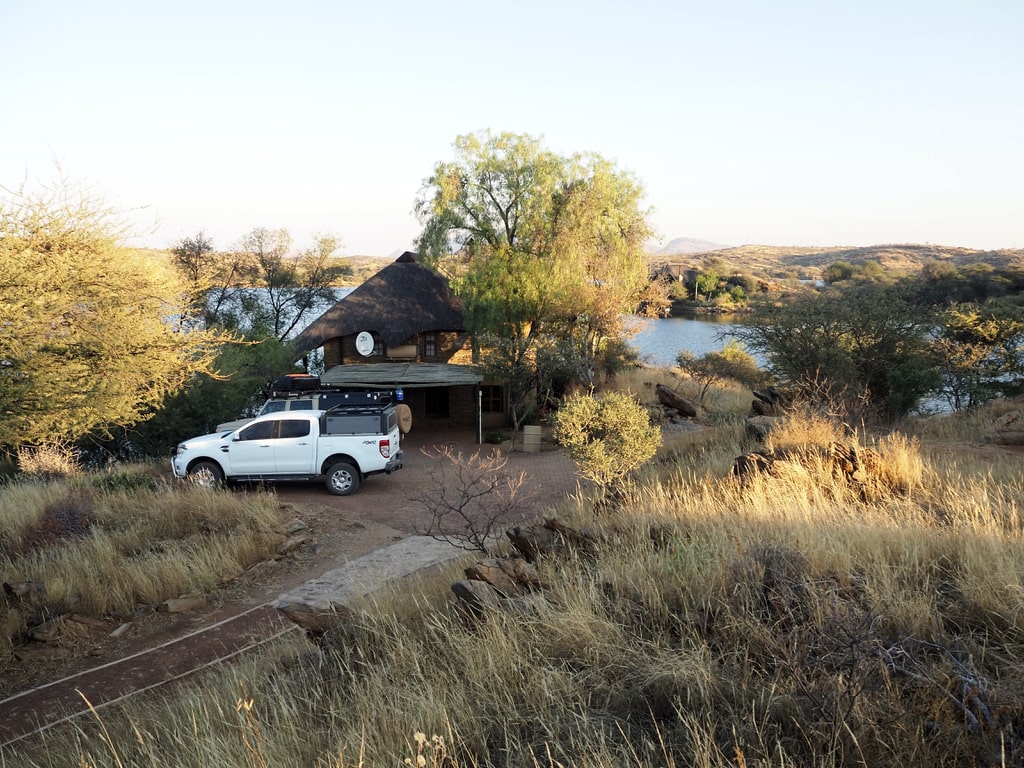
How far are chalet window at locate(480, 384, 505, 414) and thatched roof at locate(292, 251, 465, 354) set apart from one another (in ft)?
8.71

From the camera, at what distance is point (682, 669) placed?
139 inches

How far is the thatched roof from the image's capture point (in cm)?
2678

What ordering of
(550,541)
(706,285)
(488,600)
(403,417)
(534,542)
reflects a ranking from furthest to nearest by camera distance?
(706,285) → (403,417) → (550,541) → (534,542) → (488,600)

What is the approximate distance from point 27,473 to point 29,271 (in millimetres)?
10966

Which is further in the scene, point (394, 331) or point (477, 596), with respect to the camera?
point (394, 331)

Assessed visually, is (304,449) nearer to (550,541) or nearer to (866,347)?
(550,541)

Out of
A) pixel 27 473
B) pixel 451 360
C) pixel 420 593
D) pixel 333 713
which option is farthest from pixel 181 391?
pixel 333 713

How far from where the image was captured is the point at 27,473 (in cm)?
1719

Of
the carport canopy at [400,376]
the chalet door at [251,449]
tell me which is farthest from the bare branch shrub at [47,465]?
the carport canopy at [400,376]

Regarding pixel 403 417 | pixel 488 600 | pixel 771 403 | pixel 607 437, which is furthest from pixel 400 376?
pixel 488 600

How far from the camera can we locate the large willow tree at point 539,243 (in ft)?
81.8

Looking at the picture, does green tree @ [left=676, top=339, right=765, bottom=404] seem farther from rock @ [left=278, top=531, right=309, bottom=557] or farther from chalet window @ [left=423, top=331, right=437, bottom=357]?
rock @ [left=278, top=531, right=309, bottom=557]

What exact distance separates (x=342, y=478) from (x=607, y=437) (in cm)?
673

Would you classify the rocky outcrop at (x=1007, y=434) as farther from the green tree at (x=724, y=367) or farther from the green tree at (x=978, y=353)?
the green tree at (x=724, y=367)
